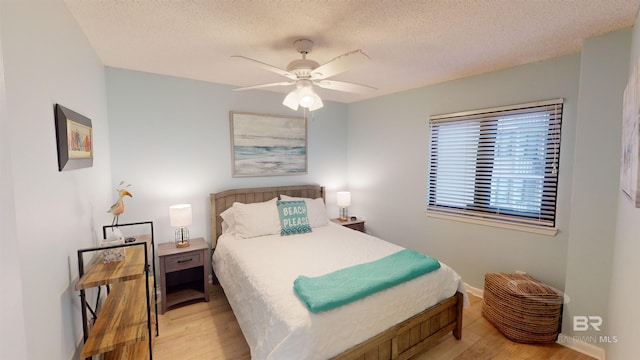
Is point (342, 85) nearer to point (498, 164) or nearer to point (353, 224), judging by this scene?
point (498, 164)

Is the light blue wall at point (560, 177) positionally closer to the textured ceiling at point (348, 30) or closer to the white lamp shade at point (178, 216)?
the textured ceiling at point (348, 30)

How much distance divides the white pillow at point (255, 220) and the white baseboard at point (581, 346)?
2711 millimetres

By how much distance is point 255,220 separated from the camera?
3031mm

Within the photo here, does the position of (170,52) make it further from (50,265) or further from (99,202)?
(50,265)

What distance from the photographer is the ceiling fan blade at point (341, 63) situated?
163 cm

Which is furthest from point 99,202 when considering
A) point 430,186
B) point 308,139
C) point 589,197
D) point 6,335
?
point 589,197

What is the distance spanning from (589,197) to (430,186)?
4.85ft

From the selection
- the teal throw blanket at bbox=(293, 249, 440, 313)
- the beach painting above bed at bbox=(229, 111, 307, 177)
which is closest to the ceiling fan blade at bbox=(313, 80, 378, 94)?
the teal throw blanket at bbox=(293, 249, 440, 313)

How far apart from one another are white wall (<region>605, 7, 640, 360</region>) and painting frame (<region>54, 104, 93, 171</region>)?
9.18 feet

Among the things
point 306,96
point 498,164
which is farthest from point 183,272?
point 498,164

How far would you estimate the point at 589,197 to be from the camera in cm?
206

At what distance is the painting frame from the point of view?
1.39m

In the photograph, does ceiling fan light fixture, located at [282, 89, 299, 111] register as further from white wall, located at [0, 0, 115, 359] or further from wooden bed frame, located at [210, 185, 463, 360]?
wooden bed frame, located at [210, 185, 463, 360]

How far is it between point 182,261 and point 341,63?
2409 mm
